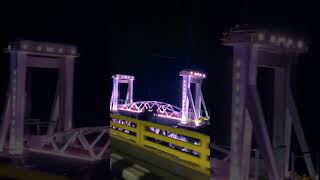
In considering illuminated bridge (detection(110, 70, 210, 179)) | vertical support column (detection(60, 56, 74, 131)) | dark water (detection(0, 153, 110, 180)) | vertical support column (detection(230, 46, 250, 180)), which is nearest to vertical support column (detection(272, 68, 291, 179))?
vertical support column (detection(230, 46, 250, 180))

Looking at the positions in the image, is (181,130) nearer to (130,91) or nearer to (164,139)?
(164,139)

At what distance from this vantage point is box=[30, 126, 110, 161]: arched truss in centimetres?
529

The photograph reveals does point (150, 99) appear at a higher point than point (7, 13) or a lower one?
lower

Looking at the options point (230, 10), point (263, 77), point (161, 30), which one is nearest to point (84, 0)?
point (161, 30)

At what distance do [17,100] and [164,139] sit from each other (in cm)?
247

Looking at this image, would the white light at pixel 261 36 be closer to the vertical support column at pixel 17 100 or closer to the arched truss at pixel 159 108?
the arched truss at pixel 159 108

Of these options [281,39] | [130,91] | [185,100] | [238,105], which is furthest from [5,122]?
[281,39]

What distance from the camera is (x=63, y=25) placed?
6668 millimetres

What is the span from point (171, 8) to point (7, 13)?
270cm

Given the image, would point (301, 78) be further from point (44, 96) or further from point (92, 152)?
point (44, 96)

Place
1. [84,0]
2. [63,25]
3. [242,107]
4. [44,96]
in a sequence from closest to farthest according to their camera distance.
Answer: [242,107], [84,0], [63,25], [44,96]

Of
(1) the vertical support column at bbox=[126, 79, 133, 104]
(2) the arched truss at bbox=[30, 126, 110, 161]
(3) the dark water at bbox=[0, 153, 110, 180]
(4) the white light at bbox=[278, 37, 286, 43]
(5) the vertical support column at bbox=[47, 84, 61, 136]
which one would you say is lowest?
(3) the dark water at bbox=[0, 153, 110, 180]

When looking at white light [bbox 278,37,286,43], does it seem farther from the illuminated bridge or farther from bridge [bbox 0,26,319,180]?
the illuminated bridge

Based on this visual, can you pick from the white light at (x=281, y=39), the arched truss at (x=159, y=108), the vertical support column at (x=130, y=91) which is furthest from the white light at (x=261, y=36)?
the vertical support column at (x=130, y=91)
